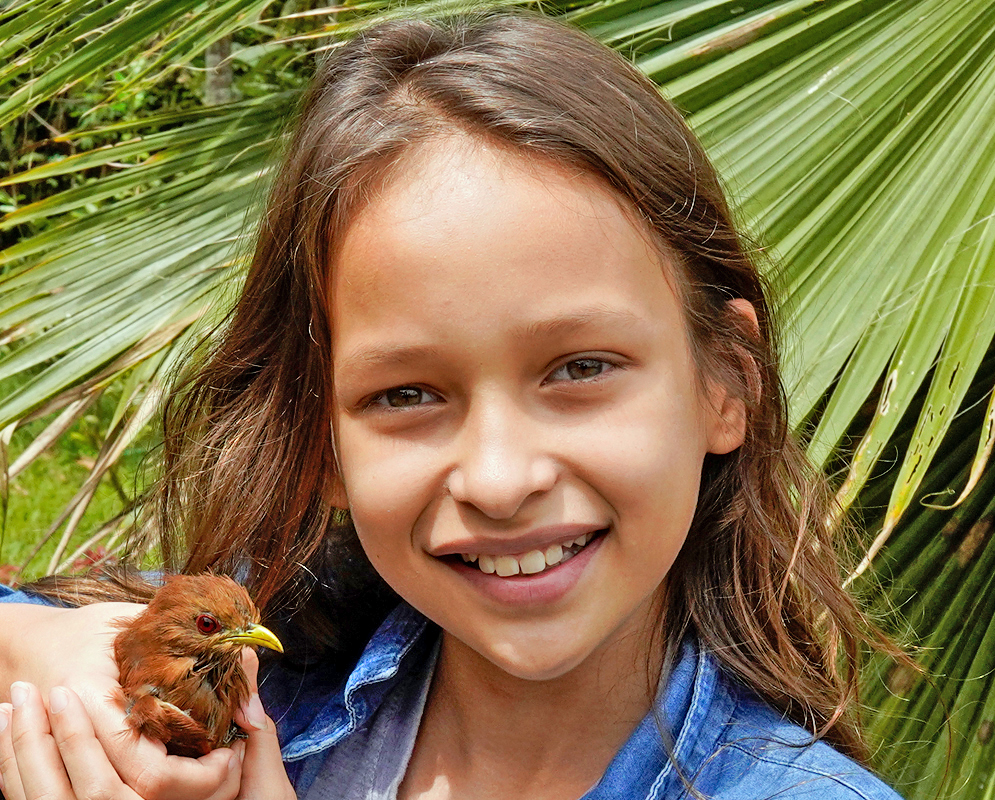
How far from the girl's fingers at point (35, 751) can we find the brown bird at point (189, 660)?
0.12 meters

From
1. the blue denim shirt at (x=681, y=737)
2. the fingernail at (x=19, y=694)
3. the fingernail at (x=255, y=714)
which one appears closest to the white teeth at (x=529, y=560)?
the blue denim shirt at (x=681, y=737)

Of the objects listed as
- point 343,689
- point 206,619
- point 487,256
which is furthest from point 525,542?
point 343,689

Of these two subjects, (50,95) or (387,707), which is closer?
(387,707)

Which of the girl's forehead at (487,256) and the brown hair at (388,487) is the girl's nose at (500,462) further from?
the brown hair at (388,487)

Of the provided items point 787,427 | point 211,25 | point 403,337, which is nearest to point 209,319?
point 211,25

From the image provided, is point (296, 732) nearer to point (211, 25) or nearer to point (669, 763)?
point (669, 763)

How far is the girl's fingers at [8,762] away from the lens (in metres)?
1.77

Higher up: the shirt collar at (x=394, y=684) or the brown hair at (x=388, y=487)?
the brown hair at (x=388, y=487)

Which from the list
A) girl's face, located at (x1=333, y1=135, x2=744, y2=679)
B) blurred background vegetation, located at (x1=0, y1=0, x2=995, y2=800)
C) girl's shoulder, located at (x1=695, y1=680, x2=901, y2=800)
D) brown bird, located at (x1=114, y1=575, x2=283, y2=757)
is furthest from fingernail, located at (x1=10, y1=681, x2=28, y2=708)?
girl's shoulder, located at (x1=695, y1=680, x2=901, y2=800)

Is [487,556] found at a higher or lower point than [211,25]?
lower

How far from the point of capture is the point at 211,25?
105 inches

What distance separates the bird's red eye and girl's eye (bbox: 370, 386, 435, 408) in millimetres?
408

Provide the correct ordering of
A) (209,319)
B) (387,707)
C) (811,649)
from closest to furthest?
1. (811,649)
2. (387,707)
3. (209,319)

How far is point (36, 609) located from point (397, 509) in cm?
83
